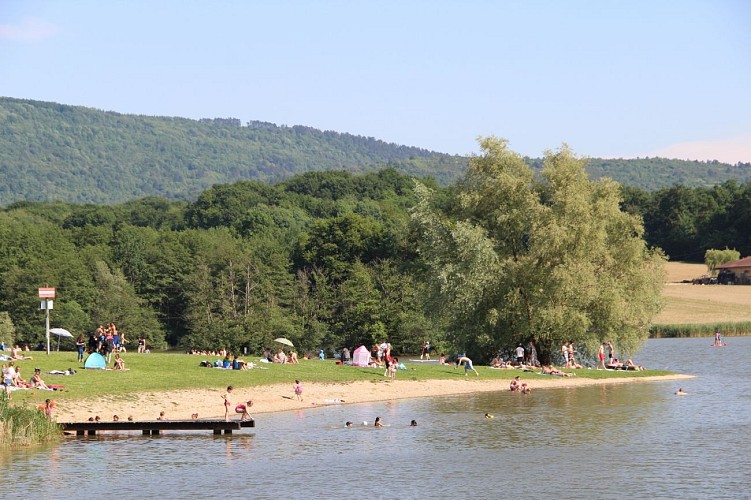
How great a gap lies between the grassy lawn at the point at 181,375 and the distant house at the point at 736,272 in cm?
10154

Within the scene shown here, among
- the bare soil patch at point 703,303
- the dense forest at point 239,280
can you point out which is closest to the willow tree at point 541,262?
the dense forest at point 239,280

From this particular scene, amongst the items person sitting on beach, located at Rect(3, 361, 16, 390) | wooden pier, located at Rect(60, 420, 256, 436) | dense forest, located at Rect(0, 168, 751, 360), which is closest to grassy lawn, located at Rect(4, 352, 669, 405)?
person sitting on beach, located at Rect(3, 361, 16, 390)

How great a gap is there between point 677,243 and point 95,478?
162726mm

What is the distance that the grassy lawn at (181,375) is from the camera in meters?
44.4

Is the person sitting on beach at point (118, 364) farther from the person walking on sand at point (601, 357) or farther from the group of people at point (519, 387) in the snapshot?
the person walking on sand at point (601, 357)

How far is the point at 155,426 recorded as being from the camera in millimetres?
39594

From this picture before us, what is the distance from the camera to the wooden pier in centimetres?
3909

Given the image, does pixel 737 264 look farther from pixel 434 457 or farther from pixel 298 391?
pixel 434 457

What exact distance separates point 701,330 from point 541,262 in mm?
54524

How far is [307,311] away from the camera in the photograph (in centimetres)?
10681

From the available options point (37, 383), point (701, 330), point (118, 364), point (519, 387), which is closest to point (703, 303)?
point (701, 330)

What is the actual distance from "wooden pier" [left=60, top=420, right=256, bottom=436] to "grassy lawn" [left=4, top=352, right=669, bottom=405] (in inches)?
93.5

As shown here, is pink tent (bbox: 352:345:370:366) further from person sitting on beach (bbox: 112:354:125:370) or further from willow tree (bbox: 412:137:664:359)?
person sitting on beach (bbox: 112:354:125:370)

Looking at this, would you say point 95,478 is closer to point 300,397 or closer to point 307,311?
point 300,397
